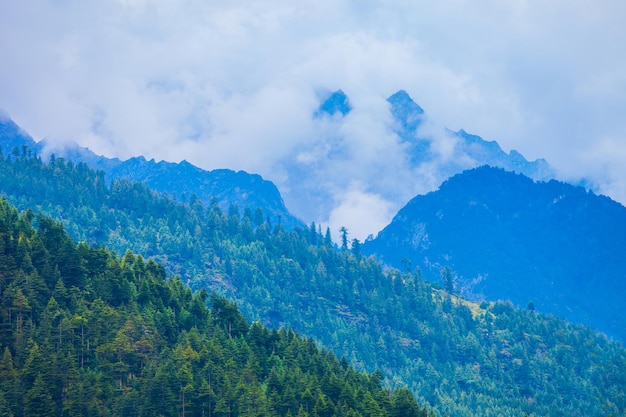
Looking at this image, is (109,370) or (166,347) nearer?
(109,370)

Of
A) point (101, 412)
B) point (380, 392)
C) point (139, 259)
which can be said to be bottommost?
point (101, 412)

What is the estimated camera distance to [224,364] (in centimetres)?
15750

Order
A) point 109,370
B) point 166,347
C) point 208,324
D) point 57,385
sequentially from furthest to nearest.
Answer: point 208,324 < point 166,347 < point 109,370 < point 57,385

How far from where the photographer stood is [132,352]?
149000 millimetres

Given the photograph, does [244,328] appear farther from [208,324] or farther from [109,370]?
[109,370]

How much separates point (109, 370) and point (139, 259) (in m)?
42.0

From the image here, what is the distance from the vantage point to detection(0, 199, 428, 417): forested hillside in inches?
5359

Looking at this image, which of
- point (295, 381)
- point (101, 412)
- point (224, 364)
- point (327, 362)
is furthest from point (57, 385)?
point (327, 362)

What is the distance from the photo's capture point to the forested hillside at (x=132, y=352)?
136125 mm

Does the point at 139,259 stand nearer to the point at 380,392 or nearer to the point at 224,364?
the point at 224,364

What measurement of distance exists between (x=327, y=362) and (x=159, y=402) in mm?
44061

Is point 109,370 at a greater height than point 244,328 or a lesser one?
lesser

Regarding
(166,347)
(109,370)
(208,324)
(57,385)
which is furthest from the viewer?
(208,324)

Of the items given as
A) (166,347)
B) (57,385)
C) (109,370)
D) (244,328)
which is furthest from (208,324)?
(57,385)
